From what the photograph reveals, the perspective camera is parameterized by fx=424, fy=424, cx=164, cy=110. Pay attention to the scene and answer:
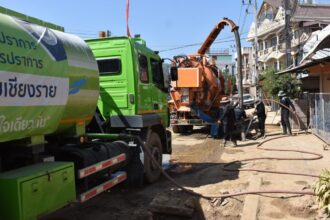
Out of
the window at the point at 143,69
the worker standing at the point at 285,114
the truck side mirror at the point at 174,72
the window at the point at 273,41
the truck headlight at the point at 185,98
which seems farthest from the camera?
the window at the point at 273,41

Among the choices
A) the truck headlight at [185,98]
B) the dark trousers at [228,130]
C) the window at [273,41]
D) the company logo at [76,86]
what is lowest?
the dark trousers at [228,130]

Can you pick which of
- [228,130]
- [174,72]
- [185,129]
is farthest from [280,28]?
[174,72]

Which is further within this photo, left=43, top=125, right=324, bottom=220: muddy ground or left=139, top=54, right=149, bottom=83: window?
left=139, top=54, right=149, bottom=83: window

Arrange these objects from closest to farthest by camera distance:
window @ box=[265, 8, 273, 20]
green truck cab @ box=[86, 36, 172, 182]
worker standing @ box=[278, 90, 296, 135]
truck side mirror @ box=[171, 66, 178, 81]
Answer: green truck cab @ box=[86, 36, 172, 182] → truck side mirror @ box=[171, 66, 178, 81] → worker standing @ box=[278, 90, 296, 135] → window @ box=[265, 8, 273, 20]

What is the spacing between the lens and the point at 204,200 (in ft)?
24.4

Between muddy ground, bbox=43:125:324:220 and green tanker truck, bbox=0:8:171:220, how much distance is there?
519 millimetres

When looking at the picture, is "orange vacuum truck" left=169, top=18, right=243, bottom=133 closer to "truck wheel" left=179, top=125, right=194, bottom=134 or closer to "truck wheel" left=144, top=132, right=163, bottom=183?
"truck wheel" left=179, top=125, right=194, bottom=134

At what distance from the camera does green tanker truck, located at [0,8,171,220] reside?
4582 mm

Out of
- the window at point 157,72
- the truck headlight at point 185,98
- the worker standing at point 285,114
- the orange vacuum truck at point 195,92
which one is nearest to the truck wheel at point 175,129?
the orange vacuum truck at point 195,92

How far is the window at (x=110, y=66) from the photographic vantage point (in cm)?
840

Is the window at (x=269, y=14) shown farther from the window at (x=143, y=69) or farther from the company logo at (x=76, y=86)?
the company logo at (x=76, y=86)

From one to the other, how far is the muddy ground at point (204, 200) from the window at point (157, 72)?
221 centimetres

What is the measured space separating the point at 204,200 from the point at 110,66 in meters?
3.21

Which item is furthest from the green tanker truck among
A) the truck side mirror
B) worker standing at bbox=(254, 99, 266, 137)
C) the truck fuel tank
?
worker standing at bbox=(254, 99, 266, 137)
